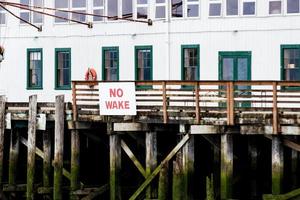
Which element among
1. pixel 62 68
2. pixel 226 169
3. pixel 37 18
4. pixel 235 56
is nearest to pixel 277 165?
pixel 226 169

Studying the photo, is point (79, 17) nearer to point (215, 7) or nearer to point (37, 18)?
point (37, 18)

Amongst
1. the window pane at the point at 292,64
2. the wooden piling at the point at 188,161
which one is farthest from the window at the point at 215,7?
the wooden piling at the point at 188,161

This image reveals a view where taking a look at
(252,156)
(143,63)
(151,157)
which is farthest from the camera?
(143,63)

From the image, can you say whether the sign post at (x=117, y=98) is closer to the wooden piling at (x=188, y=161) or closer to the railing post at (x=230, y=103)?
the wooden piling at (x=188, y=161)

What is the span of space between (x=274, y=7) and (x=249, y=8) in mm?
957

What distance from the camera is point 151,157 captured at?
27.1 metres

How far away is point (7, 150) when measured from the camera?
1310 inches

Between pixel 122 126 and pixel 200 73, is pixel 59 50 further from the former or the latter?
pixel 122 126

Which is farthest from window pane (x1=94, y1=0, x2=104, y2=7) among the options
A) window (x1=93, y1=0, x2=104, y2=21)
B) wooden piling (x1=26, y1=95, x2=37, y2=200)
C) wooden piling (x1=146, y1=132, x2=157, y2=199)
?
wooden piling (x1=146, y1=132, x2=157, y2=199)

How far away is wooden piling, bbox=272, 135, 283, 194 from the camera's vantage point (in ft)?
82.0

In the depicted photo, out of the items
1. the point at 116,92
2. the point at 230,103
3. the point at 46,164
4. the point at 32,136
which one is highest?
the point at 116,92

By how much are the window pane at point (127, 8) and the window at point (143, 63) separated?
145 centimetres

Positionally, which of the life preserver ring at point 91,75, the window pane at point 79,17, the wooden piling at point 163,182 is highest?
the window pane at point 79,17

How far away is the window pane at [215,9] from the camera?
1292 inches
